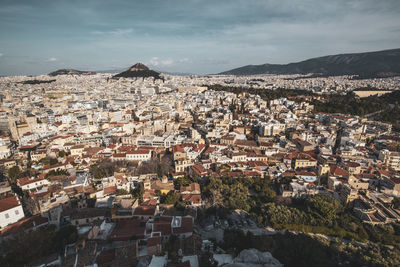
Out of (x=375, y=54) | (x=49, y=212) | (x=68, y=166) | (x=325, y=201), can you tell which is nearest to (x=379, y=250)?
(x=325, y=201)

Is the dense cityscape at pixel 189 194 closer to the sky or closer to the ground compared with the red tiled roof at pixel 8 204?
closer to the ground

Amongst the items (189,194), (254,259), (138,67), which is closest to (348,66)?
(138,67)

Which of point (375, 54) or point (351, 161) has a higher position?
point (375, 54)

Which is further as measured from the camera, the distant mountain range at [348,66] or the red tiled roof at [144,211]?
the distant mountain range at [348,66]

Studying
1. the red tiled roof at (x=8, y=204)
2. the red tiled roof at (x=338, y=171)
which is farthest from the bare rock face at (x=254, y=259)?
the red tiled roof at (x=8, y=204)

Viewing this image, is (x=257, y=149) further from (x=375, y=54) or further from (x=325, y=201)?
(x=375, y=54)

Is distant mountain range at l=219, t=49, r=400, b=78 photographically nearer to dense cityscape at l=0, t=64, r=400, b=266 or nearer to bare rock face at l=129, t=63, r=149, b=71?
bare rock face at l=129, t=63, r=149, b=71

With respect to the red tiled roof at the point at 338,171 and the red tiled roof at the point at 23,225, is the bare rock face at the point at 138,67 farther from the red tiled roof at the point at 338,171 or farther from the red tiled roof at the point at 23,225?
the red tiled roof at the point at 23,225
